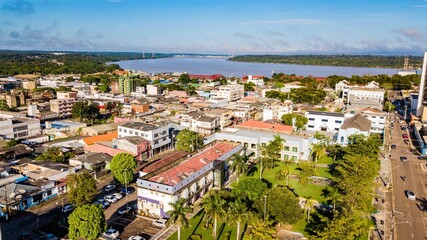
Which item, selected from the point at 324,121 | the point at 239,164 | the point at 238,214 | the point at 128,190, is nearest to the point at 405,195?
the point at 239,164

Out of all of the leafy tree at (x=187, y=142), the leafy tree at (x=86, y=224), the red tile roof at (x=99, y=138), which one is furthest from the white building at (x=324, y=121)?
the leafy tree at (x=86, y=224)

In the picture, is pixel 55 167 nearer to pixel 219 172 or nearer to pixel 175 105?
pixel 219 172

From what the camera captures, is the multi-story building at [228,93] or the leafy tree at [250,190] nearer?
the leafy tree at [250,190]

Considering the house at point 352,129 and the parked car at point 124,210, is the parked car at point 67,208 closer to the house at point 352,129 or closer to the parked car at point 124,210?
the parked car at point 124,210

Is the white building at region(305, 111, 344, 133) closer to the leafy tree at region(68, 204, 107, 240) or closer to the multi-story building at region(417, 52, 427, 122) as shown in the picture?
the multi-story building at region(417, 52, 427, 122)

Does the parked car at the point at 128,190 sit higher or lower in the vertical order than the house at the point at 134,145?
lower

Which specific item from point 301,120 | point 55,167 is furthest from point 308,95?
point 55,167
